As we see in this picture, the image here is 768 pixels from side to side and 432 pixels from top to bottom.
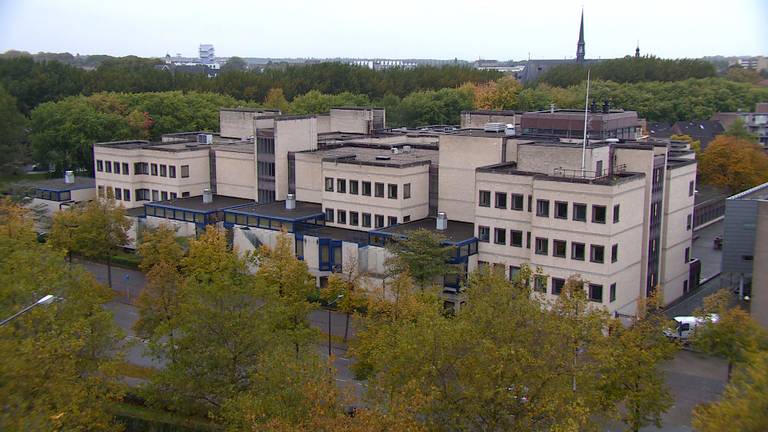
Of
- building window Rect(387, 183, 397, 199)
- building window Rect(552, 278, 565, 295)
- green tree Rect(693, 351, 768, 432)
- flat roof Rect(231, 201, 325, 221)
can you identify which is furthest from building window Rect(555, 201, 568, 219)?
green tree Rect(693, 351, 768, 432)

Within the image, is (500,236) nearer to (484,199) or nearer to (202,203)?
(484,199)

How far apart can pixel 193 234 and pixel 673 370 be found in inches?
1442

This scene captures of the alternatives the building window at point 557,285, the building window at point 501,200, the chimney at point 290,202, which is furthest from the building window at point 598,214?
the chimney at point 290,202

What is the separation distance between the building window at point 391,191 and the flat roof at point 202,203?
49.0 feet

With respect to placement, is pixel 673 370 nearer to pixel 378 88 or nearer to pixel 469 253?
pixel 469 253

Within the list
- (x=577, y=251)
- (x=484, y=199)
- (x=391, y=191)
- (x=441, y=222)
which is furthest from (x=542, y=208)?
(x=391, y=191)

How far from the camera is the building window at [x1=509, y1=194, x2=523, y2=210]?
163ft

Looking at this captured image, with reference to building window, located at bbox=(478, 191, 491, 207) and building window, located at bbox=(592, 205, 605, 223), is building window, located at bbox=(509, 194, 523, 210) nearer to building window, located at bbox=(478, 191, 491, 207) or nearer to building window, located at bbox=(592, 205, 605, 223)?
building window, located at bbox=(478, 191, 491, 207)

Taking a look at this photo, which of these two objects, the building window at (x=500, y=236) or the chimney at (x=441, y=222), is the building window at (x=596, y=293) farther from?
the chimney at (x=441, y=222)

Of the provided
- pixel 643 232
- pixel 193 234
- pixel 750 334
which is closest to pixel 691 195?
pixel 643 232

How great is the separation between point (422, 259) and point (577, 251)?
9.10 metres

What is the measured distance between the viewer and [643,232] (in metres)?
50.0

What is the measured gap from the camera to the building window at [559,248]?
47.2 meters

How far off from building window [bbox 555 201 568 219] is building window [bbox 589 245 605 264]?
7.91ft
